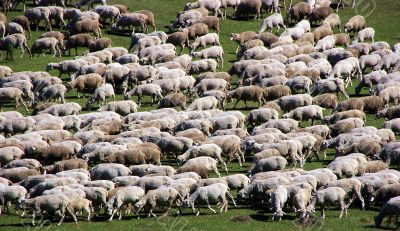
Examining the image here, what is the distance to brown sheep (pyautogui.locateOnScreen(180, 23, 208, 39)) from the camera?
1946 inches

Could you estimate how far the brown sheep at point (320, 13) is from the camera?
5258cm

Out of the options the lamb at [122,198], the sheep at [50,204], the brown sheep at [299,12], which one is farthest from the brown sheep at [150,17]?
the sheep at [50,204]

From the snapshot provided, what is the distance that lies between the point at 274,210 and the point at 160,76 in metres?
15.5

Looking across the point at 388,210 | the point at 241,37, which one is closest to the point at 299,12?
the point at 241,37

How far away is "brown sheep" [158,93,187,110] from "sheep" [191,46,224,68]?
246 inches

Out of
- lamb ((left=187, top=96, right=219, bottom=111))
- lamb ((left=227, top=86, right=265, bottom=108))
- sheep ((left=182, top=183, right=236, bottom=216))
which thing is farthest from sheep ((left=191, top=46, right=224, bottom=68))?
sheep ((left=182, top=183, right=236, bottom=216))

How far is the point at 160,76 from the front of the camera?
42.7 metres

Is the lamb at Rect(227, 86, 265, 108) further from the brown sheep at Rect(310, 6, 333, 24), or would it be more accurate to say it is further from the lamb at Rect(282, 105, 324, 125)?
the brown sheep at Rect(310, 6, 333, 24)

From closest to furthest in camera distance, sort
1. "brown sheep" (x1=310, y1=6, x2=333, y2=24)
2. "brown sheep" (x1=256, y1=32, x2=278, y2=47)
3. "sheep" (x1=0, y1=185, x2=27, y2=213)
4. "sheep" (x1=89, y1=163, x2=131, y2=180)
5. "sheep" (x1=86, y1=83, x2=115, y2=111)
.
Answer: "sheep" (x1=0, y1=185, x2=27, y2=213), "sheep" (x1=89, y1=163, x2=131, y2=180), "sheep" (x1=86, y1=83, x2=115, y2=111), "brown sheep" (x1=256, y1=32, x2=278, y2=47), "brown sheep" (x1=310, y1=6, x2=333, y2=24)

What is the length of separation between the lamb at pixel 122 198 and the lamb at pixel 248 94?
39.2 feet

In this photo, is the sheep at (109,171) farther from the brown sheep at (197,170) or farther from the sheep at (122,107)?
the sheep at (122,107)

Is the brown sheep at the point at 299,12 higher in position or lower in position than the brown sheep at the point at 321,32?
higher

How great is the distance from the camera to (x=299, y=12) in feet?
173

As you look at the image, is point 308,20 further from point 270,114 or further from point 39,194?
point 39,194
